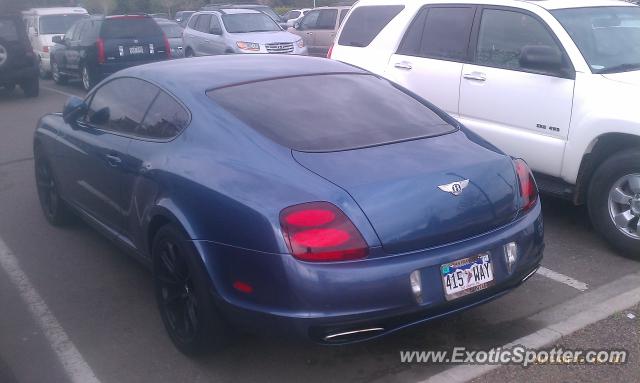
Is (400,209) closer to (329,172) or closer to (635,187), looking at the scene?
(329,172)

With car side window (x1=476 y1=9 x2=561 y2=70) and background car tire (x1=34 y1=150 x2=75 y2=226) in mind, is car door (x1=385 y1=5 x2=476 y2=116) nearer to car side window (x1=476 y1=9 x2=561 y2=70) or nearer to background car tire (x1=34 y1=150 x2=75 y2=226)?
car side window (x1=476 y1=9 x2=561 y2=70)

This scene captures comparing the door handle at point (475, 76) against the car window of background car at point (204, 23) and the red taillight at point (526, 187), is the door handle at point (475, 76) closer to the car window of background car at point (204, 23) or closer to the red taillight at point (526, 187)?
the red taillight at point (526, 187)

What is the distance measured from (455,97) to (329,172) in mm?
3325

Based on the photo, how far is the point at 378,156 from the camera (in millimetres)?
3955

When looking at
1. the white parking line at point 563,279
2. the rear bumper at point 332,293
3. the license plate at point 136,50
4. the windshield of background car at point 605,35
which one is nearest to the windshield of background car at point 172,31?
the license plate at point 136,50

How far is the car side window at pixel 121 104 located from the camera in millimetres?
4906

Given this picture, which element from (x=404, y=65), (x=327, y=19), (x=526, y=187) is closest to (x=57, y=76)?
(x=327, y=19)

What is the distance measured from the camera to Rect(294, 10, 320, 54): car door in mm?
21141

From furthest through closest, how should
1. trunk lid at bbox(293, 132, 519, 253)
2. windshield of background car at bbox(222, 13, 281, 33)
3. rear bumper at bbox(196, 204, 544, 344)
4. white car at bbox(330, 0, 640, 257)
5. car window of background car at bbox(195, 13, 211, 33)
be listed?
car window of background car at bbox(195, 13, 211, 33) < windshield of background car at bbox(222, 13, 281, 33) < white car at bbox(330, 0, 640, 257) < trunk lid at bbox(293, 132, 519, 253) < rear bumper at bbox(196, 204, 544, 344)

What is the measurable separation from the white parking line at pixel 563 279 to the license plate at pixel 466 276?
1455 millimetres

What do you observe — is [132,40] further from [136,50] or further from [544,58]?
[544,58]

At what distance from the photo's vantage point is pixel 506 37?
6484mm

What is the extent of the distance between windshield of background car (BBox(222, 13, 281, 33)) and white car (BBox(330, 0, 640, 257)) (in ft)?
36.7

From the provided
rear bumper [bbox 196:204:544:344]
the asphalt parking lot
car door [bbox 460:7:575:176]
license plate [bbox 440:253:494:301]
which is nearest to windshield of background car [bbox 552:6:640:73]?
car door [bbox 460:7:575:176]
